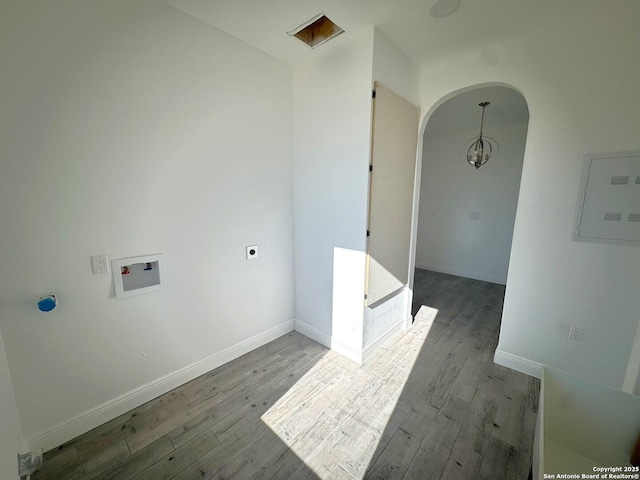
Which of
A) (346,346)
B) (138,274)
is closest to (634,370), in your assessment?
(346,346)

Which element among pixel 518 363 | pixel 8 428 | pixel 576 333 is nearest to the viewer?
pixel 8 428

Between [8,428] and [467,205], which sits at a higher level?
[467,205]

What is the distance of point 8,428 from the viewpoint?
4.02 feet

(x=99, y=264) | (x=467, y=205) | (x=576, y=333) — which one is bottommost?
(x=576, y=333)

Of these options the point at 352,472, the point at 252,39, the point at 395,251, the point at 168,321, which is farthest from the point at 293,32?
the point at 352,472

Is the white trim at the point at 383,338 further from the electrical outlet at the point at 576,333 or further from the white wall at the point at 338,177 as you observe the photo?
the electrical outlet at the point at 576,333

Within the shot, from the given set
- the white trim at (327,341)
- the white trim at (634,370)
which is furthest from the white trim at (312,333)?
the white trim at (634,370)

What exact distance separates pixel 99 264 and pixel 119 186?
50 centimetres

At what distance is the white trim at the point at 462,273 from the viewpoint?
463cm

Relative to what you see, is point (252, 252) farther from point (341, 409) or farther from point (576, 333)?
point (576, 333)

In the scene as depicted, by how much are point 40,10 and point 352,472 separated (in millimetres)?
2897

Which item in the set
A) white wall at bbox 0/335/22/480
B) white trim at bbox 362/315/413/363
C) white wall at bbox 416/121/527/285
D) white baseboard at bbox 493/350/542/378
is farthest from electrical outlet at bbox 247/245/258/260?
white wall at bbox 416/121/527/285

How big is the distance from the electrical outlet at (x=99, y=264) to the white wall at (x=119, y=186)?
0.09 feet

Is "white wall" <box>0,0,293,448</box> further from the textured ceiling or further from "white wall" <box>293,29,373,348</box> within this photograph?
"white wall" <box>293,29,373,348</box>
